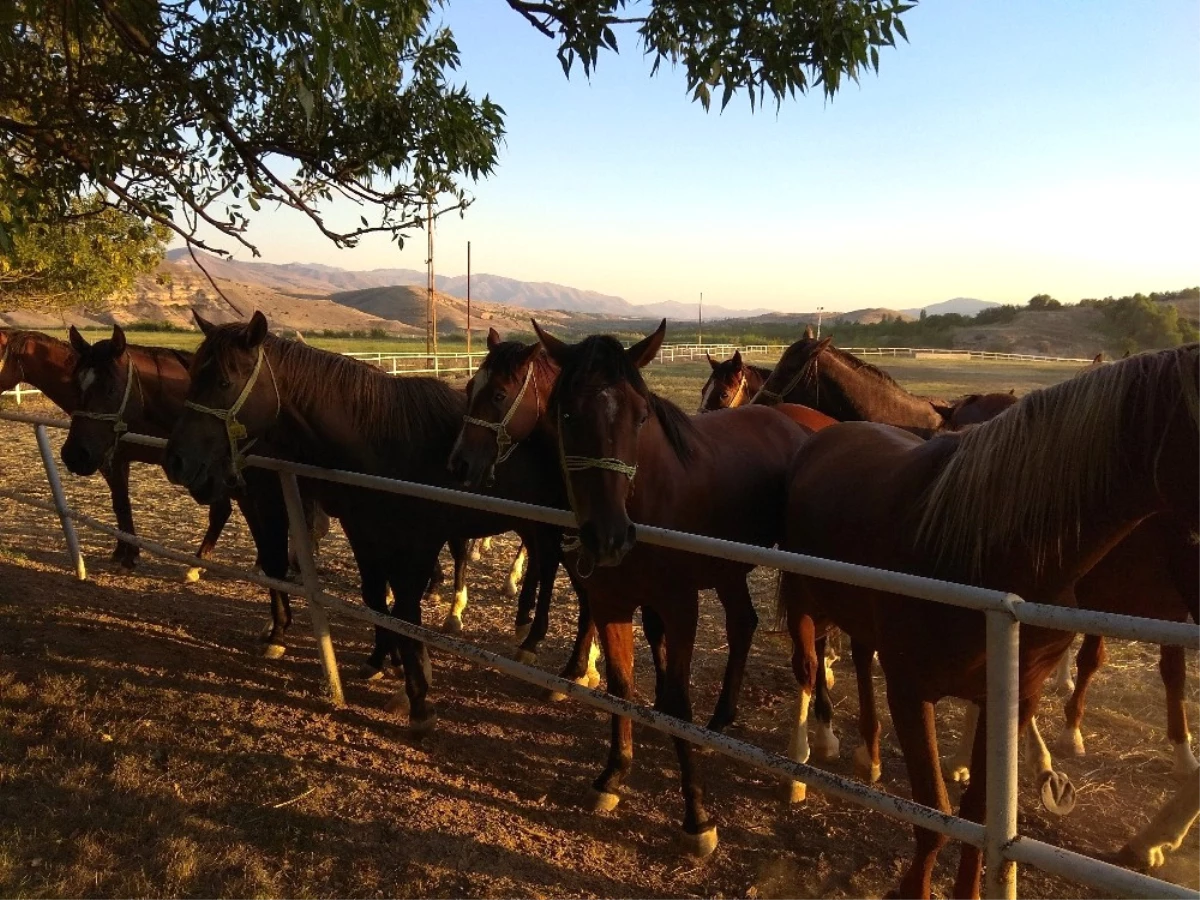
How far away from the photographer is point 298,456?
4039 millimetres

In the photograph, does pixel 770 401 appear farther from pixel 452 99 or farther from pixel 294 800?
pixel 294 800

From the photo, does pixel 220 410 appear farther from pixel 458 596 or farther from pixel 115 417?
pixel 458 596

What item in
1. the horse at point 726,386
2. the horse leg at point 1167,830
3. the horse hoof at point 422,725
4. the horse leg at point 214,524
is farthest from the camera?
the horse at point 726,386

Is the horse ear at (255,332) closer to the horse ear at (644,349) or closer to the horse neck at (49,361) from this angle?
the horse ear at (644,349)

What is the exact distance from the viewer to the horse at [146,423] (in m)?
4.90

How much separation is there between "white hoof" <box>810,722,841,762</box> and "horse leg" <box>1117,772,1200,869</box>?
132cm

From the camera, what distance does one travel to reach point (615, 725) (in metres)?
3.46

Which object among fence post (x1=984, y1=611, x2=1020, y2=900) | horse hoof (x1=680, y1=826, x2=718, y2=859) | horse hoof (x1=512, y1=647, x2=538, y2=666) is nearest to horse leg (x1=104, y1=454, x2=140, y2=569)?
horse hoof (x1=512, y1=647, x2=538, y2=666)

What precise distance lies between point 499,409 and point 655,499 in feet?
4.12

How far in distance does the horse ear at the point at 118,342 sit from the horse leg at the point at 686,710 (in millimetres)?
4613

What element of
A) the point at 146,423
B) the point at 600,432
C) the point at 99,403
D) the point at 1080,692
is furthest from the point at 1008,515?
Answer: the point at 146,423

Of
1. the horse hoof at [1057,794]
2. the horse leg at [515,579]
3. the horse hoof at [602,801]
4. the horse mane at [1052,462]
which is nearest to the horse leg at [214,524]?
the horse leg at [515,579]

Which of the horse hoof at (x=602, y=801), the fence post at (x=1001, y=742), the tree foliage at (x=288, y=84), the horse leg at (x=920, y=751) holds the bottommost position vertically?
the horse hoof at (x=602, y=801)

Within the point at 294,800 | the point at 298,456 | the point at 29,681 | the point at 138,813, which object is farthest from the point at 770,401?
the point at 29,681
